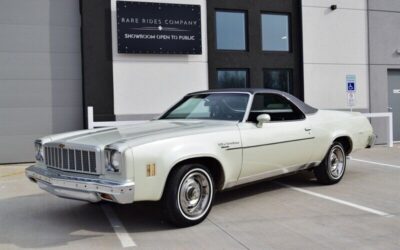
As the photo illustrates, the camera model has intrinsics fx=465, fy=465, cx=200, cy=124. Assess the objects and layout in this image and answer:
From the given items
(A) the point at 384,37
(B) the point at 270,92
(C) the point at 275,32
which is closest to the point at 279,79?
(C) the point at 275,32

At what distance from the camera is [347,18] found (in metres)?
14.2

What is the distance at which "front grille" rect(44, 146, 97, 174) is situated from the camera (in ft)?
16.3

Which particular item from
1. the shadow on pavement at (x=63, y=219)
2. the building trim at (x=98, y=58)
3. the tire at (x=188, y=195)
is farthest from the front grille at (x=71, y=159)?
the building trim at (x=98, y=58)

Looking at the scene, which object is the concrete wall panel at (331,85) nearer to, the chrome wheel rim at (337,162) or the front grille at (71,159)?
the chrome wheel rim at (337,162)

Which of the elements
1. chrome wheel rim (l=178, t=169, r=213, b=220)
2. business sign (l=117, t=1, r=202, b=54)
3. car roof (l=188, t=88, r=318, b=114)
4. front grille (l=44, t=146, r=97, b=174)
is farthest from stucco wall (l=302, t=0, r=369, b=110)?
front grille (l=44, t=146, r=97, b=174)

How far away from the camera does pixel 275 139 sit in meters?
6.30

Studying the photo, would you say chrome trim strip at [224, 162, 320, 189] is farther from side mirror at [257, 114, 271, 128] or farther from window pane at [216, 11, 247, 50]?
window pane at [216, 11, 247, 50]

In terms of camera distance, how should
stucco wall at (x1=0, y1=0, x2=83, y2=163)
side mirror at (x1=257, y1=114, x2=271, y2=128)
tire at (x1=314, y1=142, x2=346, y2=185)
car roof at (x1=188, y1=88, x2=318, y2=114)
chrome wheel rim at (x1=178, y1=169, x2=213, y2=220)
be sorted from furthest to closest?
stucco wall at (x1=0, y1=0, x2=83, y2=163) < tire at (x1=314, y1=142, x2=346, y2=185) < car roof at (x1=188, y1=88, x2=318, y2=114) < side mirror at (x1=257, y1=114, x2=271, y2=128) < chrome wheel rim at (x1=178, y1=169, x2=213, y2=220)

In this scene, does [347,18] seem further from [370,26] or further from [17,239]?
[17,239]

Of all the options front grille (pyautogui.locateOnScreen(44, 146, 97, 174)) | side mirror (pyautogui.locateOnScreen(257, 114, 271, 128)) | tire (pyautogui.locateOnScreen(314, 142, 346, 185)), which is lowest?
tire (pyautogui.locateOnScreen(314, 142, 346, 185))

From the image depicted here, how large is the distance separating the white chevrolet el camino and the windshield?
0.05ft

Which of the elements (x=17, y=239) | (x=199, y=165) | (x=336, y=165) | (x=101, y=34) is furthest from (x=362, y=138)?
(x=101, y=34)

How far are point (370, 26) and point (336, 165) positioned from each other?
8.42 metres

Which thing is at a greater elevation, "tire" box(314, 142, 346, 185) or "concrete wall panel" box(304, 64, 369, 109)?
"concrete wall panel" box(304, 64, 369, 109)
